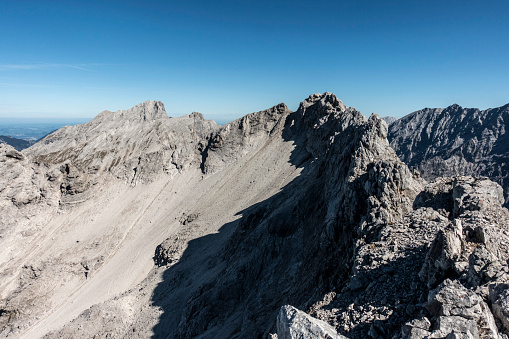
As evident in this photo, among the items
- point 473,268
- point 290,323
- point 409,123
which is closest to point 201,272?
point 290,323

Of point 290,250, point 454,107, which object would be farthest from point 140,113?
point 454,107

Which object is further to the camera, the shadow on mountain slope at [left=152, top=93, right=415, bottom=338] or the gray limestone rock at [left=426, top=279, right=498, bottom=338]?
the shadow on mountain slope at [left=152, top=93, right=415, bottom=338]

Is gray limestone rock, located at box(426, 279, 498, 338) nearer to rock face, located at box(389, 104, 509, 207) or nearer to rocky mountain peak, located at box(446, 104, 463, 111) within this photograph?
rock face, located at box(389, 104, 509, 207)

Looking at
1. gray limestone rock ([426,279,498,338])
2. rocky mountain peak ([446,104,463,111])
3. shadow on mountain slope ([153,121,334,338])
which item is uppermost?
rocky mountain peak ([446,104,463,111])

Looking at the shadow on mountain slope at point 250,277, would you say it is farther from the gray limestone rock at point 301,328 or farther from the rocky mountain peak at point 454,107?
the rocky mountain peak at point 454,107

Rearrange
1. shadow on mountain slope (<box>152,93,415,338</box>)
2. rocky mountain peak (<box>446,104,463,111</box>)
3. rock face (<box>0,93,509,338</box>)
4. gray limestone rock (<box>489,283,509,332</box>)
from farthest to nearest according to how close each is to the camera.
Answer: rocky mountain peak (<box>446,104,463,111</box>), shadow on mountain slope (<box>152,93,415,338</box>), rock face (<box>0,93,509,338</box>), gray limestone rock (<box>489,283,509,332</box>)

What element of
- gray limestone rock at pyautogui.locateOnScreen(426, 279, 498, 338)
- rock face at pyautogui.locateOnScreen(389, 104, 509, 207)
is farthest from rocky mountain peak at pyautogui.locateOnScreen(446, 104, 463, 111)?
gray limestone rock at pyautogui.locateOnScreen(426, 279, 498, 338)
